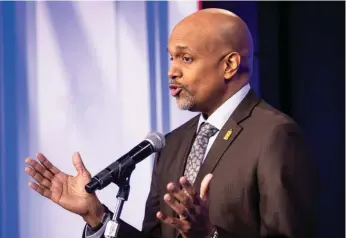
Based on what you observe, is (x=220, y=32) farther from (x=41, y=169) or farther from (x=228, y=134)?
(x=41, y=169)

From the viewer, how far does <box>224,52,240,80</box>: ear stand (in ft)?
6.23

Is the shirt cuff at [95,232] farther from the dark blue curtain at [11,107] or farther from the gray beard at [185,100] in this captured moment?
the dark blue curtain at [11,107]

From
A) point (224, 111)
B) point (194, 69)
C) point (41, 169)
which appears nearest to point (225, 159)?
point (224, 111)

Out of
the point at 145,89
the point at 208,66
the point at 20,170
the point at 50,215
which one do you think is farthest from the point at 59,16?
the point at 208,66

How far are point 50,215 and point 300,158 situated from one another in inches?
48.2

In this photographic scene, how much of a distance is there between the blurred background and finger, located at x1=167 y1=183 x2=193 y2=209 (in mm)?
1281

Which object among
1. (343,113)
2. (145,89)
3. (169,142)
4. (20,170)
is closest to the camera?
(169,142)

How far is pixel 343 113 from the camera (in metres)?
2.90

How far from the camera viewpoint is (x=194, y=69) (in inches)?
74.1

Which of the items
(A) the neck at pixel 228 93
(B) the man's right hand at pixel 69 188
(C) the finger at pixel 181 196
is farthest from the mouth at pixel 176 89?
(C) the finger at pixel 181 196

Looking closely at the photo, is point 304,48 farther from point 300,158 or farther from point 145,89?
point 300,158

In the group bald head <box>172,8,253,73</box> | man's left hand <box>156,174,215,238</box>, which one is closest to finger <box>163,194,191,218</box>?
man's left hand <box>156,174,215,238</box>

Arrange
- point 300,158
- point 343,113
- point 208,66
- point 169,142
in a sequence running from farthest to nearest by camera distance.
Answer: point 343,113 < point 169,142 < point 208,66 < point 300,158

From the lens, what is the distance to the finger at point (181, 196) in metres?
1.37
